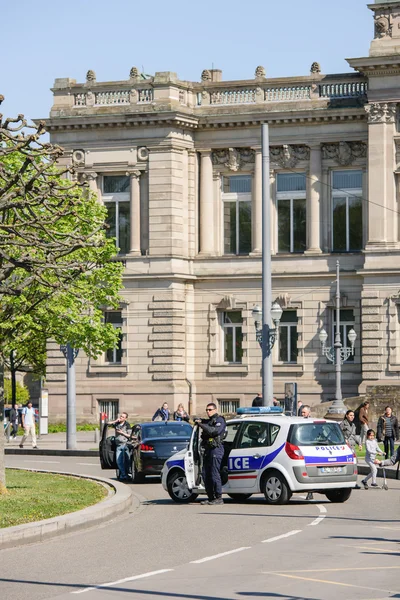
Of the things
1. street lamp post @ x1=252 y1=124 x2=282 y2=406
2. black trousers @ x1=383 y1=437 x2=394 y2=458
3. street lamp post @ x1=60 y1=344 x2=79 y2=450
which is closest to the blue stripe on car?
street lamp post @ x1=252 y1=124 x2=282 y2=406

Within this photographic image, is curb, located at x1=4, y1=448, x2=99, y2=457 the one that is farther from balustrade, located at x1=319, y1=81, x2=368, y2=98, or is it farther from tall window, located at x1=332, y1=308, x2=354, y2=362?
balustrade, located at x1=319, y1=81, x2=368, y2=98

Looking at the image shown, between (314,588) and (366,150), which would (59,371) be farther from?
(314,588)

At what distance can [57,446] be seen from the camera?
1962 inches

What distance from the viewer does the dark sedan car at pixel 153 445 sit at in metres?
31.7

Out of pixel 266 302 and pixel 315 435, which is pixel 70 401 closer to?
pixel 266 302

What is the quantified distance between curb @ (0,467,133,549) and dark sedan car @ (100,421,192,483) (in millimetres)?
5196

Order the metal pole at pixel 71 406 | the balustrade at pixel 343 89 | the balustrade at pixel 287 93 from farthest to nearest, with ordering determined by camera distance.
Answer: the balustrade at pixel 287 93, the balustrade at pixel 343 89, the metal pole at pixel 71 406

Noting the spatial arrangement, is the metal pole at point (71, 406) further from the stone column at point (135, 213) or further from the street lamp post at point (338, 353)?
the stone column at point (135, 213)

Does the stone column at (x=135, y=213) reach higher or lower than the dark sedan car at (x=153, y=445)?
higher

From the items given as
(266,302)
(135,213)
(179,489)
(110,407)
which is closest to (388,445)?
(266,302)

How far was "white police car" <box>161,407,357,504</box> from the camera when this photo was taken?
24.7 meters

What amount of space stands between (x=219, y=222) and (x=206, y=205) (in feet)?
3.29

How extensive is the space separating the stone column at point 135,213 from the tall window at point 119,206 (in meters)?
0.57

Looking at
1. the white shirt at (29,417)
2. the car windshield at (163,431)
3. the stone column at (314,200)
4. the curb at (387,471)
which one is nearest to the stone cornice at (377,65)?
Answer: the stone column at (314,200)
